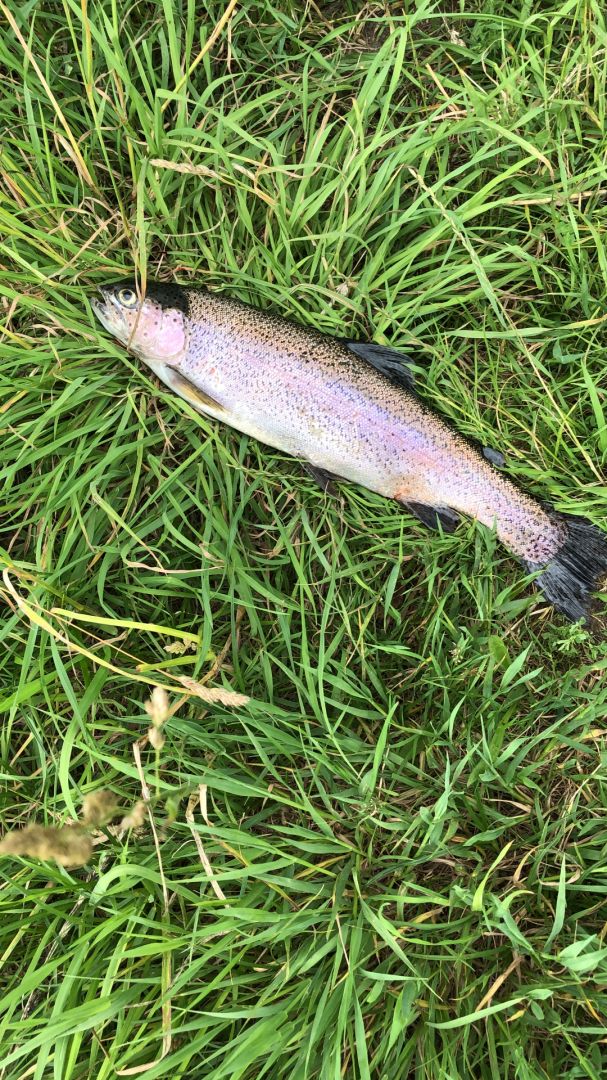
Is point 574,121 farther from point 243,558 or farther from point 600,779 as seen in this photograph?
point 600,779

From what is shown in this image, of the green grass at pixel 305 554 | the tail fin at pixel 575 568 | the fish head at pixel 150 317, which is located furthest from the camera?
the tail fin at pixel 575 568

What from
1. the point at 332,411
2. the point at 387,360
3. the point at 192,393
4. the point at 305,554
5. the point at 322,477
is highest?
the point at 387,360

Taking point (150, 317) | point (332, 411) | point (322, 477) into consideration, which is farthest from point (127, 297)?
point (322, 477)

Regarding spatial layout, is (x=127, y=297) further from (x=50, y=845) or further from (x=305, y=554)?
(x=50, y=845)

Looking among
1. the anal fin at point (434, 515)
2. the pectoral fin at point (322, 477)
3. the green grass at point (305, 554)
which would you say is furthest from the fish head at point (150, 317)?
the anal fin at point (434, 515)

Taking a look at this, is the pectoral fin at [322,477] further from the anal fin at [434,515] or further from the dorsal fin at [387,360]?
the dorsal fin at [387,360]

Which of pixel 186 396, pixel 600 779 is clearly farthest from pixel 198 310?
pixel 600 779
